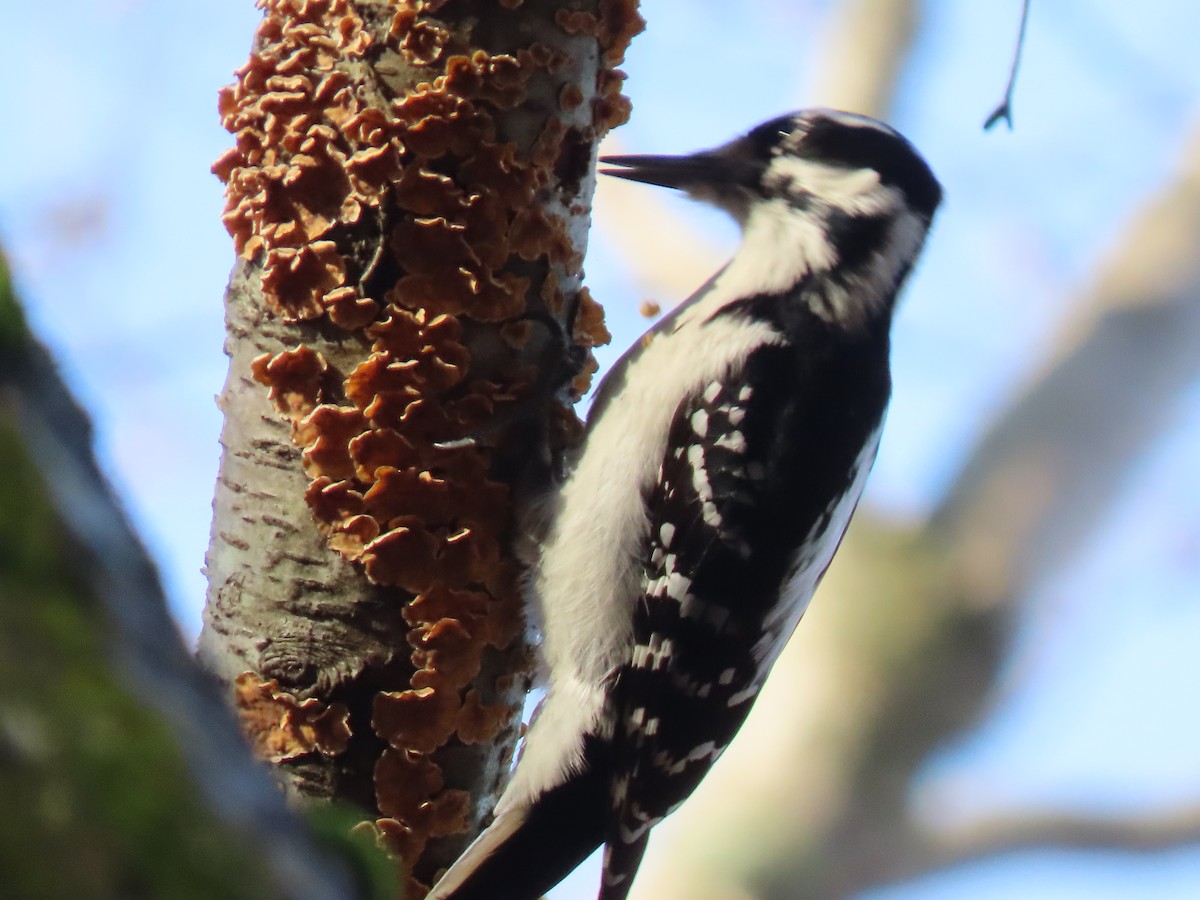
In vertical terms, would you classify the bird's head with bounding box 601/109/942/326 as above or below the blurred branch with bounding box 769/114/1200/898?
above

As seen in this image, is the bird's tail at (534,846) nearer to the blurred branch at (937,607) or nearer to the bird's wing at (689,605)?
the bird's wing at (689,605)

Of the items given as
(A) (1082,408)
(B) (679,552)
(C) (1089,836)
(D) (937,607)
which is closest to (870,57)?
(A) (1082,408)

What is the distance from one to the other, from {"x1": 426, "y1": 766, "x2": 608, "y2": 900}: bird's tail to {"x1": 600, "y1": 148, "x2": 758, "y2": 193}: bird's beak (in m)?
1.18

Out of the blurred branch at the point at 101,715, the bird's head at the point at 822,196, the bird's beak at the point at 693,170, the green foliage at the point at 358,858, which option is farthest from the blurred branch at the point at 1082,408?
the blurred branch at the point at 101,715

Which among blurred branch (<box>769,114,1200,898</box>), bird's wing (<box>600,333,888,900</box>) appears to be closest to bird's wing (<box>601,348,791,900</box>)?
bird's wing (<box>600,333,888,900</box>)

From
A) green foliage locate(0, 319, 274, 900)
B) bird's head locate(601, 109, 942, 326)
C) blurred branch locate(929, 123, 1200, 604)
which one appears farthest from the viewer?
blurred branch locate(929, 123, 1200, 604)

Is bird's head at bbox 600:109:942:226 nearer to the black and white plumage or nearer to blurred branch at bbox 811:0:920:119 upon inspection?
the black and white plumage

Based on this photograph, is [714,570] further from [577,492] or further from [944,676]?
[944,676]

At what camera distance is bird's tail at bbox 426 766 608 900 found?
6.92 feet

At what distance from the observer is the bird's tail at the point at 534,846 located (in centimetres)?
211

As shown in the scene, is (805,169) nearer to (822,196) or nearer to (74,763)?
(822,196)

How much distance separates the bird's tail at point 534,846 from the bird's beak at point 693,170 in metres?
1.18

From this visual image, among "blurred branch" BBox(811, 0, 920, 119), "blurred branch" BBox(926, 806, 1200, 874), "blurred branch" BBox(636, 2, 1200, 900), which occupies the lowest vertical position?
"blurred branch" BBox(926, 806, 1200, 874)

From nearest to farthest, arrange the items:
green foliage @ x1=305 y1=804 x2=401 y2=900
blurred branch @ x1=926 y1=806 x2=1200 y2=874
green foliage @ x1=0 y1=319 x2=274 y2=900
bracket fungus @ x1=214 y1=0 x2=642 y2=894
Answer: green foliage @ x1=0 y1=319 x2=274 y2=900 < green foliage @ x1=305 y1=804 x2=401 y2=900 < bracket fungus @ x1=214 y1=0 x2=642 y2=894 < blurred branch @ x1=926 y1=806 x2=1200 y2=874
